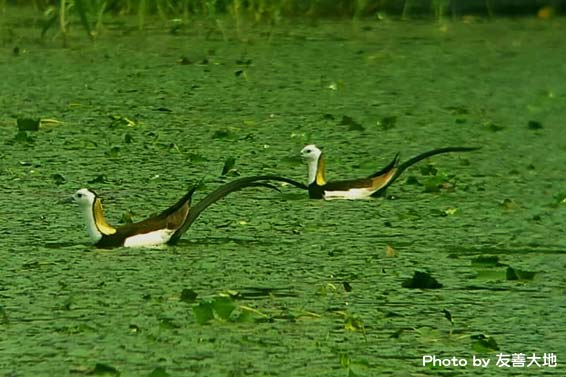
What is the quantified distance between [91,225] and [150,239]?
12 centimetres

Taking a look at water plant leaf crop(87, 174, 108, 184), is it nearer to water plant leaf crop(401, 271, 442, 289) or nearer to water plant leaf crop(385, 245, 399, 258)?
water plant leaf crop(385, 245, 399, 258)

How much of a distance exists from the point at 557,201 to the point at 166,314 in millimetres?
1321

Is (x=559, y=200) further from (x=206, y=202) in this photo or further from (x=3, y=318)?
(x=3, y=318)

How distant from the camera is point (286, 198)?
14.5 feet

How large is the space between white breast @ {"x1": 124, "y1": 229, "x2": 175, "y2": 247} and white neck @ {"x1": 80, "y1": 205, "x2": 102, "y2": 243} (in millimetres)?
56

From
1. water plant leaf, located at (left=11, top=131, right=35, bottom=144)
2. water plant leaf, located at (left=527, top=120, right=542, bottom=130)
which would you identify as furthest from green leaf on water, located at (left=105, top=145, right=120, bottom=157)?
water plant leaf, located at (left=527, top=120, right=542, bottom=130)

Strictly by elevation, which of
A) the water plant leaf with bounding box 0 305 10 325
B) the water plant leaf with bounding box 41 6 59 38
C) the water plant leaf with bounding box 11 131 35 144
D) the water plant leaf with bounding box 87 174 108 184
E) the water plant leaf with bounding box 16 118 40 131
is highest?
the water plant leaf with bounding box 41 6 59 38

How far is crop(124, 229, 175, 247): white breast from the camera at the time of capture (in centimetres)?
379

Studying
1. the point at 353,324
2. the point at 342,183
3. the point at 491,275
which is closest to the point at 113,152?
the point at 342,183

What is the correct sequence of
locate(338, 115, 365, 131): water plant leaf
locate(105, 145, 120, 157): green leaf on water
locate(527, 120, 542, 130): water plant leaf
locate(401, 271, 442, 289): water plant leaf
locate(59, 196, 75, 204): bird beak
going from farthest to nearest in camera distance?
locate(527, 120, 542, 130): water plant leaf
locate(338, 115, 365, 131): water plant leaf
locate(105, 145, 120, 157): green leaf on water
locate(59, 196, 75, 204): bird beak
locate(401, 271, 442, 289): water plant leaf

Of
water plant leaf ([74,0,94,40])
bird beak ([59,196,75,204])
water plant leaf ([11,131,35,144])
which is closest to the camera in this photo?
bird beak ([59,196,75,204])

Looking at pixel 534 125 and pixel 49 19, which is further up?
pixel 49 19

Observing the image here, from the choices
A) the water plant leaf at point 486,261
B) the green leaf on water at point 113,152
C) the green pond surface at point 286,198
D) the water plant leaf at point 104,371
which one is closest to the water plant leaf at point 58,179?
the green pond surface at point 286,198

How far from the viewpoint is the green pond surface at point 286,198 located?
312 centimetres
